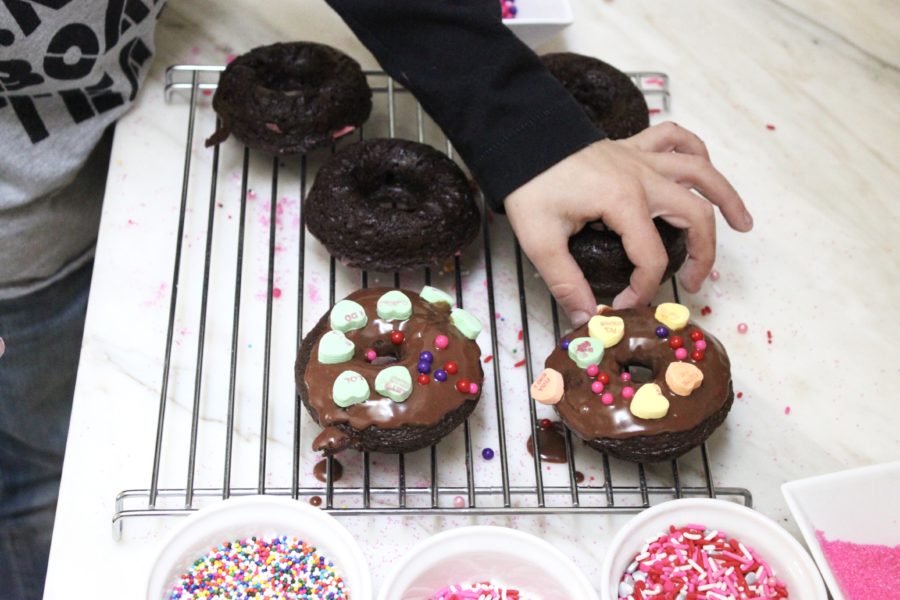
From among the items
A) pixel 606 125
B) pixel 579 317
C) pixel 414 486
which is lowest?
pixel 414 486

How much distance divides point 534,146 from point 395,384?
386 millimetres

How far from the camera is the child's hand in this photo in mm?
1302

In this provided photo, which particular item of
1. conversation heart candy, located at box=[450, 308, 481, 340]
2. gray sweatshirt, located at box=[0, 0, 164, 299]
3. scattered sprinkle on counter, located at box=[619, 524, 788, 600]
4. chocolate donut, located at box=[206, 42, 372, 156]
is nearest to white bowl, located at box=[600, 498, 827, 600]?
scattered sprinkle on counter, located at box=[619, 524, 788, 600]

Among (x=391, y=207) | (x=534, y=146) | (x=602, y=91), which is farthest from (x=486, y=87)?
(x=602, y=91)

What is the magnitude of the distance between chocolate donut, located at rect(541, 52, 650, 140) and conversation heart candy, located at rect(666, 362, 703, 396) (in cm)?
47

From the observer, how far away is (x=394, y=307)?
1269 millimetres

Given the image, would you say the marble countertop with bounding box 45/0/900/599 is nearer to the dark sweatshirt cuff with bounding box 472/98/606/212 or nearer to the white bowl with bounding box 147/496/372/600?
the white bowl with bounding box 147/496/372/600

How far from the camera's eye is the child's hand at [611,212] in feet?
4.27

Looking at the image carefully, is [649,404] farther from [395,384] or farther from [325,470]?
[325,470]

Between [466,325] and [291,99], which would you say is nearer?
[466,325]

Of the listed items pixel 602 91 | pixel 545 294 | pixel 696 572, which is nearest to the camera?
pixel 696 572

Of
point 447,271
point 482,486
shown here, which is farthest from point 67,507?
point 447,271

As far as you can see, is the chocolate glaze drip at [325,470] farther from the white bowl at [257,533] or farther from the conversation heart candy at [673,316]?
the conversation heart candy at [673,316]

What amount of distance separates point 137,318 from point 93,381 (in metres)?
0.12
